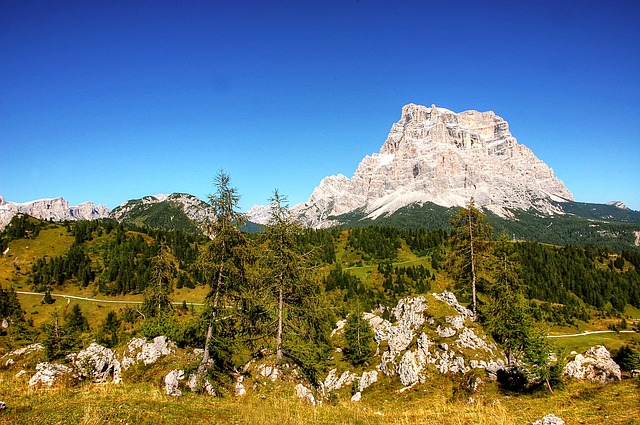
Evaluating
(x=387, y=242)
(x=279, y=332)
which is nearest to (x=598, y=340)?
(x=279, y=332)

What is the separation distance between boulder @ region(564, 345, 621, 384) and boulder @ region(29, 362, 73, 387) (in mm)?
32111

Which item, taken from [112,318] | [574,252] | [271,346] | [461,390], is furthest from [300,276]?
[574,252]

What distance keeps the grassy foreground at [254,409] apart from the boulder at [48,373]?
0.57 metres

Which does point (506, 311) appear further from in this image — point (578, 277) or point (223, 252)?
point (578, 277)

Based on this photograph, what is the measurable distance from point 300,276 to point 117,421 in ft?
48.5

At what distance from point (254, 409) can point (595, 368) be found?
74.0 ft

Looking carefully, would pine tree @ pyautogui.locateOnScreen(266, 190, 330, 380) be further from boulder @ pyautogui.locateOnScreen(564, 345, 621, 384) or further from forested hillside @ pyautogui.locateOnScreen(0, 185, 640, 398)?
boulder @ pyautogui.locateOnScreen(564, 345, 621, 384)

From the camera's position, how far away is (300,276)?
2553 cm

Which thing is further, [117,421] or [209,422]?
[209,422]

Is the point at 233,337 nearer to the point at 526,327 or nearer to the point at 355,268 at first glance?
the point at 526,327

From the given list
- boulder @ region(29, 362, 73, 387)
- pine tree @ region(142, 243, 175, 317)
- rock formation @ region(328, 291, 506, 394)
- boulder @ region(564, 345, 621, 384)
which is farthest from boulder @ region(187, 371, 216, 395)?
pine tree @ region(142, 243, 175, 317)

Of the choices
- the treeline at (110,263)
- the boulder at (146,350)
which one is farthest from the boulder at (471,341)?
the treeline at (110,263)

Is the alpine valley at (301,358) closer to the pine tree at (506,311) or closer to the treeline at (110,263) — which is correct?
the pine tree at (506,311)

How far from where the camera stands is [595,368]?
74.7ft
